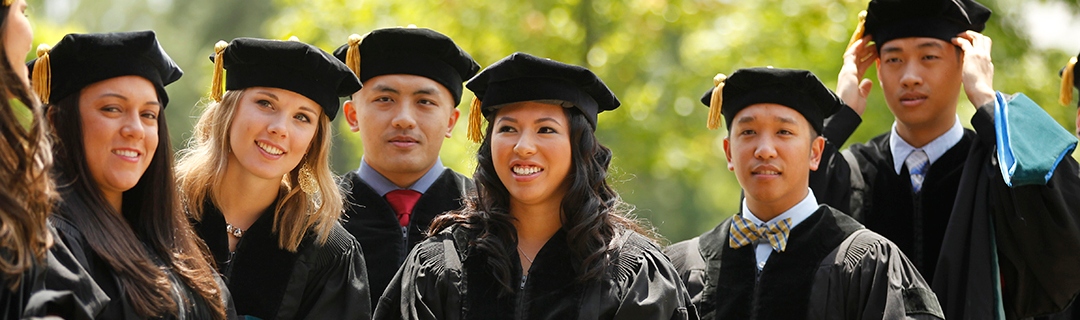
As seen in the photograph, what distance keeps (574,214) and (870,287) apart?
1.17m

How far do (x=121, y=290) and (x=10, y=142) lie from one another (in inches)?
24.9

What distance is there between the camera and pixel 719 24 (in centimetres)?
1223

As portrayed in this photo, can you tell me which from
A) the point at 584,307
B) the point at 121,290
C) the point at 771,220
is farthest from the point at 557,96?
the point at 121,290

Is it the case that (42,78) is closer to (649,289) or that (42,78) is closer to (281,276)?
(281,276)

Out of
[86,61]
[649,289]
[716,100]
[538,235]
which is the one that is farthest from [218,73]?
[716,100]

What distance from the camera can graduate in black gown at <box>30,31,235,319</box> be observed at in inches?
130

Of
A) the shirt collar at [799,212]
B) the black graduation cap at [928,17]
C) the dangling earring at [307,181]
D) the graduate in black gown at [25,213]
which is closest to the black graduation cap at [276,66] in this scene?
the dangling earring at [307,181]

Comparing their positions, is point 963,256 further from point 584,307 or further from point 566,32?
point 566,32

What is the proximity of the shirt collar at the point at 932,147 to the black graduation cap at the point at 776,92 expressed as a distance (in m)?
0.87

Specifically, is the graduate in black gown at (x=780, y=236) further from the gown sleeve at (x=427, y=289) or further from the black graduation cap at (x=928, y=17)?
the gown sleeve at (x=427, y=289)

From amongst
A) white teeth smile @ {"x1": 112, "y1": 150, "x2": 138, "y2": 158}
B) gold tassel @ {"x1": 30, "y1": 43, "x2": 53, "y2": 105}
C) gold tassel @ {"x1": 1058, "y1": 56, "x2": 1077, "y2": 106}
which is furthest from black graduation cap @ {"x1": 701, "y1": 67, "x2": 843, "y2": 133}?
gold tassel @ {"x1": 30, "y1": 43, "x2": 53, "y2": 105}

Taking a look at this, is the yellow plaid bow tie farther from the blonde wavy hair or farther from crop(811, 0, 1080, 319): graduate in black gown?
the blonde wavy hair

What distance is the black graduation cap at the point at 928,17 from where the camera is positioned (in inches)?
202

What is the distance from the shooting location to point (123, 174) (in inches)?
138
